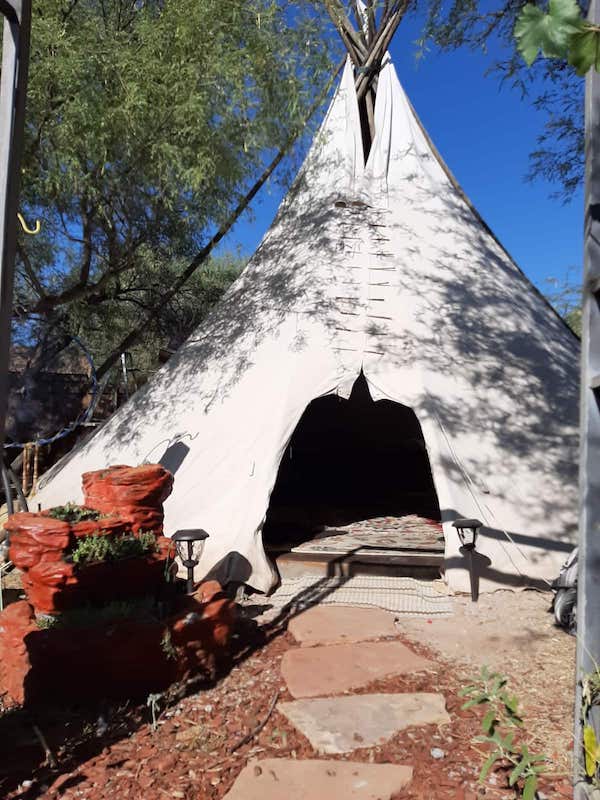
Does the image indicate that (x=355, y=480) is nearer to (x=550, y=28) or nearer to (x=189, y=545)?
(x=189, y=545)

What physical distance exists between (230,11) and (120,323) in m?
6.78

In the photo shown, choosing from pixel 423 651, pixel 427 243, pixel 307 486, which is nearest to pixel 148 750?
pixel 423 651

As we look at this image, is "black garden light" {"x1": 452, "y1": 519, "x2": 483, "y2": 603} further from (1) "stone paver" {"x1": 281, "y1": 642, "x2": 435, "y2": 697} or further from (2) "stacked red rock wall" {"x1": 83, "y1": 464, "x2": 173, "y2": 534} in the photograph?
(2) "stacked red rock wall" {"x1": 83, "y1": 464, "x2": 173, "y2": 534}

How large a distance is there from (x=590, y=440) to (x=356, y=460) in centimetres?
787

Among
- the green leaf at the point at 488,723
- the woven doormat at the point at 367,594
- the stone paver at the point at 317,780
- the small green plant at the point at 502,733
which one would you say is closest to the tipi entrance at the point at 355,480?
the woven doormat at the point at 367,594

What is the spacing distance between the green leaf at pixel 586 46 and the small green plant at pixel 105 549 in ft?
10.3

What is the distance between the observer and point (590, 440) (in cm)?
180

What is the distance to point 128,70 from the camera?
5082 millimetres

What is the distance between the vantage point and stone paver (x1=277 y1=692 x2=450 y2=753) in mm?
2584

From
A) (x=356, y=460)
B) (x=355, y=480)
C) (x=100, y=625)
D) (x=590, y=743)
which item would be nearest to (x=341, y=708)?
(x=100, y=625)

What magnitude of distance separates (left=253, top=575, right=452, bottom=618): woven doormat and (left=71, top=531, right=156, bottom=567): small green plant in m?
1.15

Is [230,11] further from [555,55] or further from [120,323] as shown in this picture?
Result: [120,323]

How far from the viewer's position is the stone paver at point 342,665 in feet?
10.2

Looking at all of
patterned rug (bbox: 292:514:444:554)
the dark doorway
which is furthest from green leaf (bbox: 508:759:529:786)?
the dark doorway
